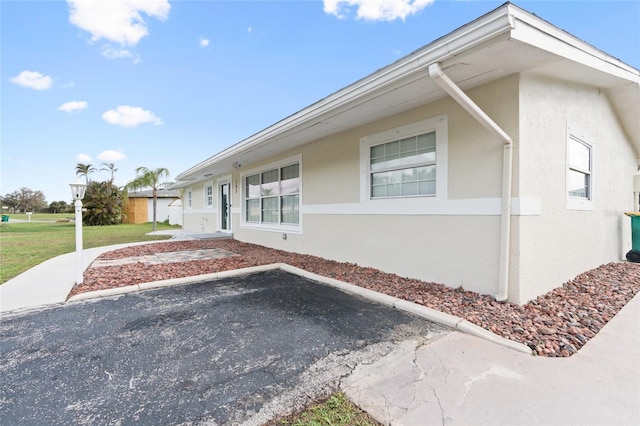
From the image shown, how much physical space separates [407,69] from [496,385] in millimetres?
3217

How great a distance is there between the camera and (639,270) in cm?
560

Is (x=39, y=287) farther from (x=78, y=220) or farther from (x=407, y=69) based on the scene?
(x=407, y=69)

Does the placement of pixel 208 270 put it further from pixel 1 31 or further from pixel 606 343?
pixel 1 31

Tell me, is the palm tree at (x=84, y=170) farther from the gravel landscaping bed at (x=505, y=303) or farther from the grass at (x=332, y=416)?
the grass at (x=332, y=416)

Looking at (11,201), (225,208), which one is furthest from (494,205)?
(11,201)

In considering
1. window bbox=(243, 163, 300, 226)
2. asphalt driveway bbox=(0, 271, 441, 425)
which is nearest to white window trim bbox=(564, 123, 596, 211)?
asphalt driveway bbox=(0, 271, 441, 425)

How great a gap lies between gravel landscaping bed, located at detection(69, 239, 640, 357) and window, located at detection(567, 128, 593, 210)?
51.0 inches

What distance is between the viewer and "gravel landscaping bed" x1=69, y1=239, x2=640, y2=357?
9.46 feet

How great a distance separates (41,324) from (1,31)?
7.46 m

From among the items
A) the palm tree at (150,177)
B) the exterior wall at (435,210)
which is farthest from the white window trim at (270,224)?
the palm tree at (150,177)

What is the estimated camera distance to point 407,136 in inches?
192

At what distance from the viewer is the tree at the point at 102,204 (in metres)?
22.9

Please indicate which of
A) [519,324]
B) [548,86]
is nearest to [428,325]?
[519,324]

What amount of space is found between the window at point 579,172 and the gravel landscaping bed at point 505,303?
1296mm
